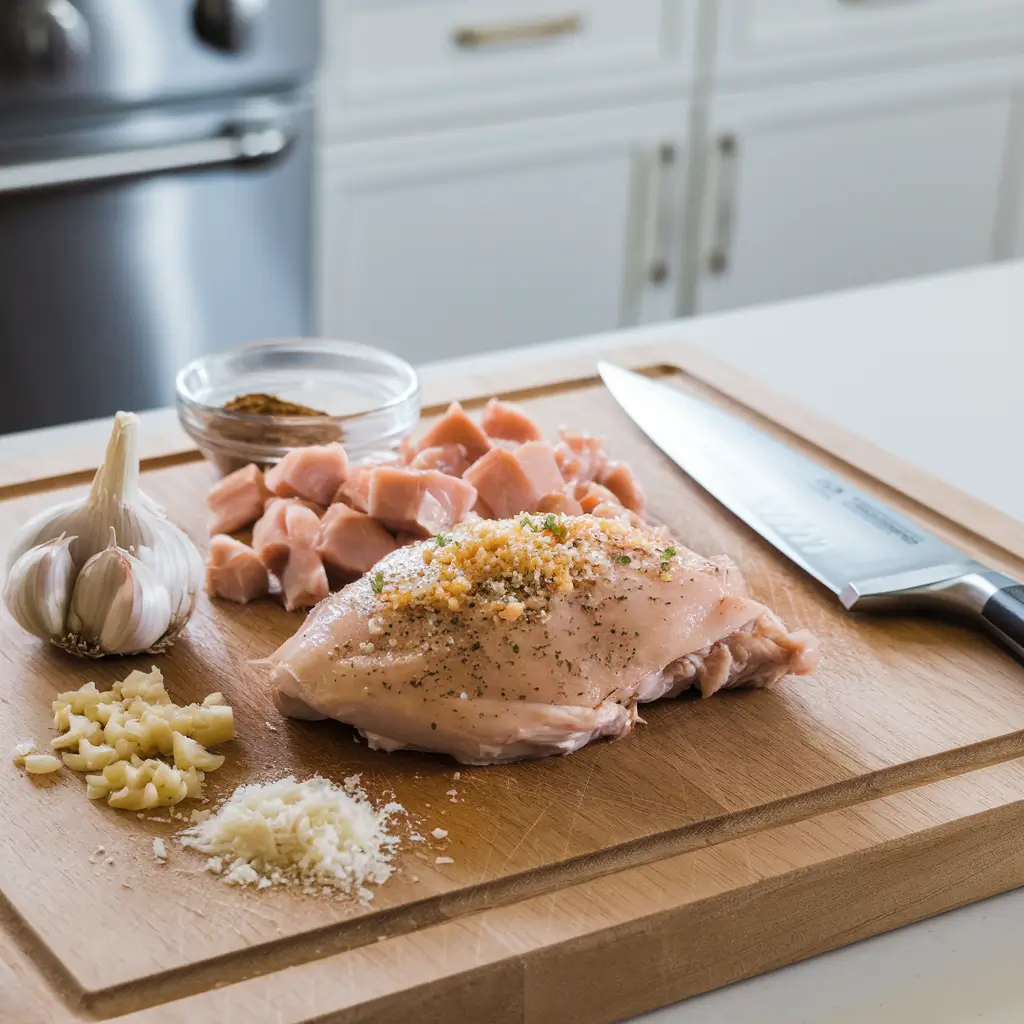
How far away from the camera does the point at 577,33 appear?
11.6 ft

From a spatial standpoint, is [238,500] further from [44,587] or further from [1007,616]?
[1007,616]

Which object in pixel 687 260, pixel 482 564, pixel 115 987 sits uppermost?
pixel 482 564

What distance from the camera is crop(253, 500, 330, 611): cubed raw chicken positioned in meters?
1.52

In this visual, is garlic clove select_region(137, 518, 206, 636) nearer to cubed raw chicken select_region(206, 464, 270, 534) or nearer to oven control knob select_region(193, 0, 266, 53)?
cubed raw chicken select_region(206, 464, 270, 534)

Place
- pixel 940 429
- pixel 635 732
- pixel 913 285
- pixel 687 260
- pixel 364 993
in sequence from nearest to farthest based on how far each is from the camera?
1. pixel 364 993
2. pixel 635 732
3. pixel 940 429
4. pixel 913 285
5. pixel 687 260

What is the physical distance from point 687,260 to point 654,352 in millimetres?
1883

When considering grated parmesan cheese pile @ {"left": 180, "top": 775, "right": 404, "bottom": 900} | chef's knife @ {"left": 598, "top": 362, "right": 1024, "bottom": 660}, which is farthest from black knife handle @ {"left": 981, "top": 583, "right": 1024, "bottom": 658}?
grated parmesan cheese pile @ {"left": 180, "top": 775, "right": 404, "bottom": 900}

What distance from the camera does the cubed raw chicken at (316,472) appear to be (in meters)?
1.62

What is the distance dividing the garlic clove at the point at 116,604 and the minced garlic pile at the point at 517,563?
0.20 meters

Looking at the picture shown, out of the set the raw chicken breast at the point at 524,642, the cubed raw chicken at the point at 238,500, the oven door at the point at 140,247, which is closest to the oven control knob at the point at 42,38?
the oven door at the point at 140,247

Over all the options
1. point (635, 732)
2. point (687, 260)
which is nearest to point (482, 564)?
point (635, 732)

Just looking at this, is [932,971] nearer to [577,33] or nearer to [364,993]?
[364,993]

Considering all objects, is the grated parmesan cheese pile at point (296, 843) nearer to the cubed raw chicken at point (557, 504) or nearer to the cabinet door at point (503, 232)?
the cubed raw chicken at point (557, 504)

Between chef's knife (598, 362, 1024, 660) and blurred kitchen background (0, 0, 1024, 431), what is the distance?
1250 mm
